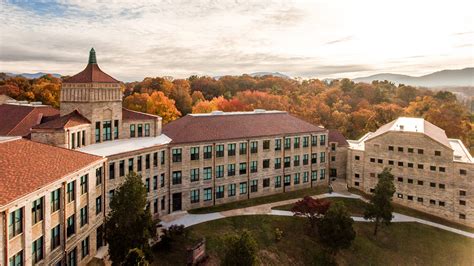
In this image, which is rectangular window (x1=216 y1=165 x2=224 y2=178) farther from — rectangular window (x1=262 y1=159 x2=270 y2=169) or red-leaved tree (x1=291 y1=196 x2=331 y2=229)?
red-leaved tree (x1=291 y1=196 x2=331 y2=229)

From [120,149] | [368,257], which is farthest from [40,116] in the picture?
[368,257]

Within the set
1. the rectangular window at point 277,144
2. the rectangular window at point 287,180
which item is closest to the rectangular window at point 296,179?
the rectangular window at point 287,180

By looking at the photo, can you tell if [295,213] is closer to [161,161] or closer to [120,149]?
[161,161]

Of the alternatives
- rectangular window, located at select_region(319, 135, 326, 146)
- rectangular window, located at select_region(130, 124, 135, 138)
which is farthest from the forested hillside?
rectangular window, located at select_region(319, 135, 326, 146)

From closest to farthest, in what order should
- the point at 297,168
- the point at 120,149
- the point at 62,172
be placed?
the point at 62,172, the point at 120,149, the point at 297,168

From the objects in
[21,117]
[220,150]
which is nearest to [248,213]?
[220,150]

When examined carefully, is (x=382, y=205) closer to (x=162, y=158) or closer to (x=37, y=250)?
(x=162, y=158)
